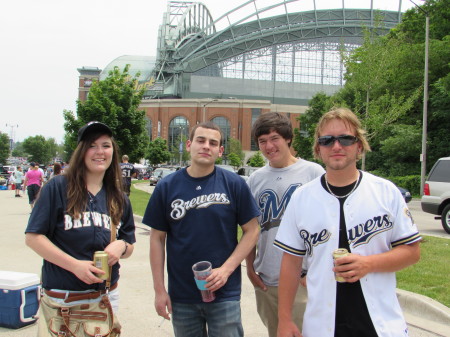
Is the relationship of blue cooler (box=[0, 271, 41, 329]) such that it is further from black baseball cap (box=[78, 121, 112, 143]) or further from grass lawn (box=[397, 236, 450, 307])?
grass lawn (box=[397, 236, 450, 307])

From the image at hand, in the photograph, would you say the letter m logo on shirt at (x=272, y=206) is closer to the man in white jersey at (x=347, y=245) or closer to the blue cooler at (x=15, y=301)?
the man in white jersey at (x=347, y=245)

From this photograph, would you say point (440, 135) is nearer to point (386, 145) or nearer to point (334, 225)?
point (386, 145)

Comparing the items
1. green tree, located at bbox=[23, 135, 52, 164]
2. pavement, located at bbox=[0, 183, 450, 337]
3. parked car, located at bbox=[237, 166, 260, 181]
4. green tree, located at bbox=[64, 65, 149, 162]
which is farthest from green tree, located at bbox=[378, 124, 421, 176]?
green tree, located at bbox=[23, 135, 52, 164]

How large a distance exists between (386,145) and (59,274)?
2851 cm

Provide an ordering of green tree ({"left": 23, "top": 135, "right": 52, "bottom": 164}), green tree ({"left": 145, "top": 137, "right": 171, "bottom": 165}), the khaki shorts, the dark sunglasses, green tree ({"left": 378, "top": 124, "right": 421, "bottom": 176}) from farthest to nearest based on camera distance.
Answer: green tree ({"left": 23, "top": 135, "right": 52, "bottom": 164}) → green tree ({"left": 145, "top": 137, "right": 171, "bottom": 165}) → green tree ({"left": 378, "top": 124, "right": 421, "bottom": 176}) → the khaki shorts → the dark sunglasses

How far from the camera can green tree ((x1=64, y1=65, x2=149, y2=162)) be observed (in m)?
24.8

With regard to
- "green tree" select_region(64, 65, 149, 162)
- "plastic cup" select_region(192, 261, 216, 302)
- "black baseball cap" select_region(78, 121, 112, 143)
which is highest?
"green tree" select_region(64, 65, 149, 162)

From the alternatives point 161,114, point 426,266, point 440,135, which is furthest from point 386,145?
point 161,114

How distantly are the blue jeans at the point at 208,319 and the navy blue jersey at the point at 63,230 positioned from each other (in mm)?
563

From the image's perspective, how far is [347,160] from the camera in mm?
2217

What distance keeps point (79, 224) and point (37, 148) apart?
118m

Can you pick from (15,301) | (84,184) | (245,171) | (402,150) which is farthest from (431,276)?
(402,150)

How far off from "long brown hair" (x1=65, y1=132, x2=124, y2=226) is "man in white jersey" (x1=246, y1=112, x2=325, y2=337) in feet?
3.43

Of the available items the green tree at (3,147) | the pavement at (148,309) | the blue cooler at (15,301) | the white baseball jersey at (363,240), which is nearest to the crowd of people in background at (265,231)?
the white baseball jersey at (363,240)
